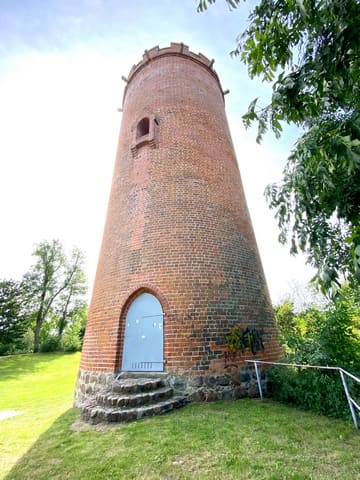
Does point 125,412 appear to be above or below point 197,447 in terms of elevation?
above

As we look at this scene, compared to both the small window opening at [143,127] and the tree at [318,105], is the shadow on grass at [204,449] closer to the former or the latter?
the tree at [318,105]

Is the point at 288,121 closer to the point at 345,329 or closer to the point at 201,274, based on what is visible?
the point at 201,274

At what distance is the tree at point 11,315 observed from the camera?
28.5 metres

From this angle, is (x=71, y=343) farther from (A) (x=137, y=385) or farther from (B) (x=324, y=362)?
(B) (x=324, y=362)

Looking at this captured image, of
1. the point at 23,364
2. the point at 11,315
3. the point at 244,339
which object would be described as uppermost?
the point at 11,315

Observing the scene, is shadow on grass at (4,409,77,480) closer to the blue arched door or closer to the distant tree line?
the blue arched door

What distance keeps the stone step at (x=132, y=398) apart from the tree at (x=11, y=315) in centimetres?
2979

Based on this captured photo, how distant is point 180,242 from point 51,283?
94.9ft

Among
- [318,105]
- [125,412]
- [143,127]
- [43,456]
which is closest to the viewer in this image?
[318,105]

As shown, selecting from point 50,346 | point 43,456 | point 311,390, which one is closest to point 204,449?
point 43,456

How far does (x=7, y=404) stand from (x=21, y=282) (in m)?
24.0

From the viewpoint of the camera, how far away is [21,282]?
3019 centimetres

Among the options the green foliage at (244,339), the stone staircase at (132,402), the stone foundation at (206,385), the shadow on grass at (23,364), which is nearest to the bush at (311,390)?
the stone foundation at (206,385)

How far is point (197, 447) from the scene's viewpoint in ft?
11.6
